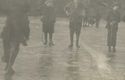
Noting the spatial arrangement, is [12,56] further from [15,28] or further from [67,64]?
[67,64]

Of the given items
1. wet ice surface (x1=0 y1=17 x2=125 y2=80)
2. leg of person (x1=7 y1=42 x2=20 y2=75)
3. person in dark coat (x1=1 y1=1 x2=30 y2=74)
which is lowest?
wet ice surface (x1=0 y1=17 x2=125 y2=80)

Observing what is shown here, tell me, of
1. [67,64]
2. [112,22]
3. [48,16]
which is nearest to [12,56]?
[67,64]

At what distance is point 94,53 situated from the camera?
18547 mm

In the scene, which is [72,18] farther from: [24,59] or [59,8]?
[59,8]

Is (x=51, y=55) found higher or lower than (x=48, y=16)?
lower

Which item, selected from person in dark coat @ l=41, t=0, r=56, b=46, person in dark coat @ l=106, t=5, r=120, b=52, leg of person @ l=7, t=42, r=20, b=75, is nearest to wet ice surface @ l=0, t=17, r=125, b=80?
leg of person @ l=7, t=42, r=20, b=75

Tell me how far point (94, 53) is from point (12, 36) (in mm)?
6288

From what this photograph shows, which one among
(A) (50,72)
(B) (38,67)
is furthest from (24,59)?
(A) (50,72)

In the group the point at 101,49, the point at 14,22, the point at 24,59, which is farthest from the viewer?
the point at 101,49

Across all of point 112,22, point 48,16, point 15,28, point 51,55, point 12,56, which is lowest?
point 51,55

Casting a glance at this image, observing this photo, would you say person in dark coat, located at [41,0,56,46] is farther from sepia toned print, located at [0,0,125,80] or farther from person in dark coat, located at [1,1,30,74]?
person in dark coat, located at [1,1,30,74]

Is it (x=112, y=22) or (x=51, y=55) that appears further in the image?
(x=112, y=22)

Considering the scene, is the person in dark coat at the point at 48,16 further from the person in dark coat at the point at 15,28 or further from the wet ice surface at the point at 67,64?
the person in dark coat at the point at 15,28

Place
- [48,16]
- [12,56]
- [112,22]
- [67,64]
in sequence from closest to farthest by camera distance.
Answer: [12,56] < [67,64] < [112,22] < [48,16]
